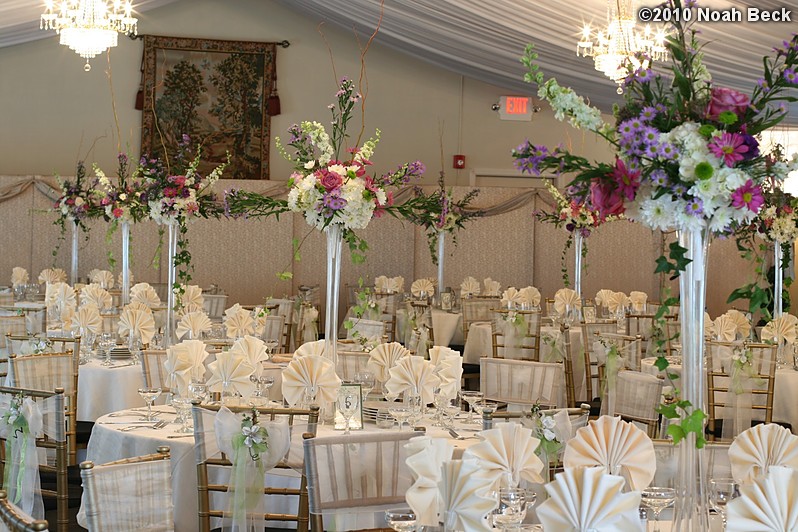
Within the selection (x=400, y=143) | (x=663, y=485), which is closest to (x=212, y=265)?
(x=400, y=143)

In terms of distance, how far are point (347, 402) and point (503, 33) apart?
7519 mm

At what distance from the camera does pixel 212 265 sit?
13.3 metres

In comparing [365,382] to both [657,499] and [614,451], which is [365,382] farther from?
[657,499]

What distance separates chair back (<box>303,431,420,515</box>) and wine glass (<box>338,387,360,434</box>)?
3.14ft

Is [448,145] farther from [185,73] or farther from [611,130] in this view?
[611,130]

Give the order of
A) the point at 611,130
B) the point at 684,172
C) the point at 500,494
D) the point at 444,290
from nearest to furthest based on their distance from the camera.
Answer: the point at 684,172, the point at 611,130, the point at 500,494, the point at 444,290

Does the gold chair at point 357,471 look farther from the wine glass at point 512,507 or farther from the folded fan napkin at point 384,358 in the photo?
the folded fan napkin at point 384,358

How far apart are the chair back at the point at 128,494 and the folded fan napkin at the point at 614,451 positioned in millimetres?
1297

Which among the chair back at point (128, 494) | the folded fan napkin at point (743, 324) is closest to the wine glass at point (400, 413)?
the chair back at point (128, 494)

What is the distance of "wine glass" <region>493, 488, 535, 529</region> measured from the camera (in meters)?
2.95

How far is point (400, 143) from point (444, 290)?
3.80 metres

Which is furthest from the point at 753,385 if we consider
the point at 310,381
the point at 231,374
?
the point at 231,374

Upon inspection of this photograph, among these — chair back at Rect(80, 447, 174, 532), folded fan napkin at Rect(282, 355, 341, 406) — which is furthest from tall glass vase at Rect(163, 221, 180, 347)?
chair back at Rect(80, 447, 174, 532)

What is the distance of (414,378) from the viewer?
471cm
